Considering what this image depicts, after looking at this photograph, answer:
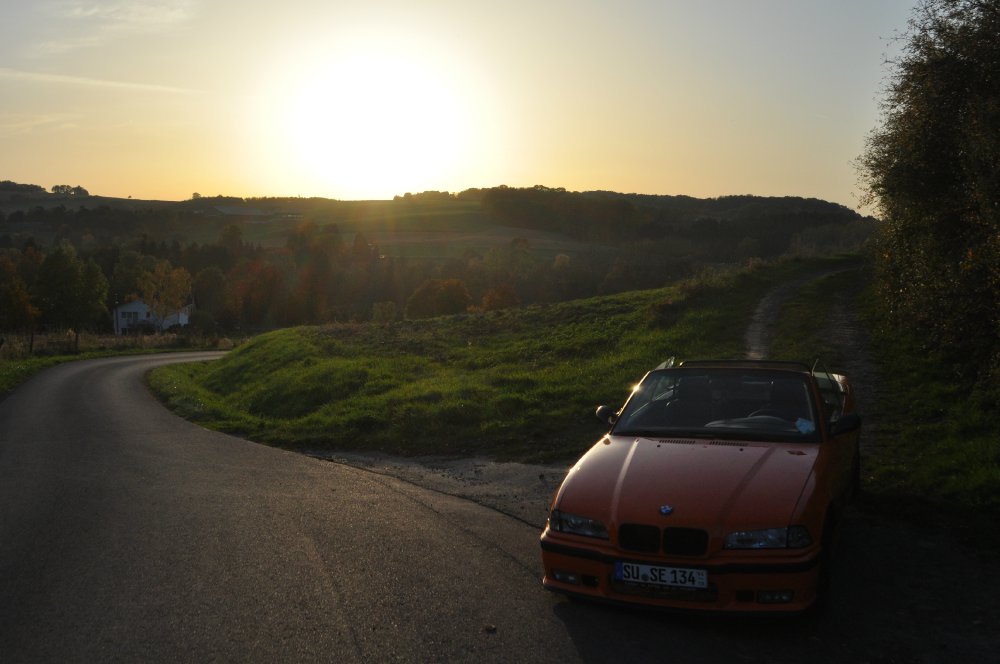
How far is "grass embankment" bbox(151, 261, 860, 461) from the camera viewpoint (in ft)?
43.2

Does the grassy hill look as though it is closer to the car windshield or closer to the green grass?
the green grass

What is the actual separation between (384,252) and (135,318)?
3333cm

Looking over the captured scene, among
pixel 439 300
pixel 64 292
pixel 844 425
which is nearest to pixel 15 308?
pixel 64 292

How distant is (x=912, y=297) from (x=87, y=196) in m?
186

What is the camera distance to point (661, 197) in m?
128

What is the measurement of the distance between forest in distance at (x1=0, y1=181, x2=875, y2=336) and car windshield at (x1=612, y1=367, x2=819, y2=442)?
36557 millimetres

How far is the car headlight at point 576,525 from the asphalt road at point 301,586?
0.49 metres

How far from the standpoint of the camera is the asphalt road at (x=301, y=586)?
15.7ft

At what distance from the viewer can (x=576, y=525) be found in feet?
18.0

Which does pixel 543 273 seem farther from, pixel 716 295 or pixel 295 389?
pixel 295 389

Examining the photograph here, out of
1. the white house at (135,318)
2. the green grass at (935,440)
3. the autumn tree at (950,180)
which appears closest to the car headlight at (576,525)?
the green grass at (935,440)

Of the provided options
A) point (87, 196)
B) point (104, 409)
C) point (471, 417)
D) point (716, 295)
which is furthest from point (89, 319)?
point (87, 196)

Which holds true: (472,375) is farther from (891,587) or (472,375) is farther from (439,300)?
(439,300)

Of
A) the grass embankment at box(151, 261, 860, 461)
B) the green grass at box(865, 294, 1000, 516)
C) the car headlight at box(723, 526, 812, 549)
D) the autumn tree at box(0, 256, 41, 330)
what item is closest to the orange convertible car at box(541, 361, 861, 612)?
the car headlight at box(723, 526, 812, 549)
